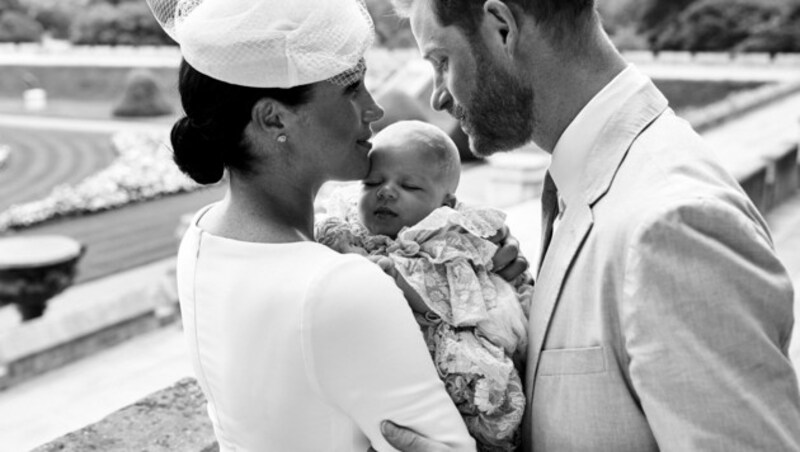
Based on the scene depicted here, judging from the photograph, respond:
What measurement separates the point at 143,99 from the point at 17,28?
20507mm

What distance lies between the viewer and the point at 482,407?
1.75 metres

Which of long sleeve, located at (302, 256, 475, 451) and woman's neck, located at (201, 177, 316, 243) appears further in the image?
woman's neck, located at (201, 177, 316, 243)

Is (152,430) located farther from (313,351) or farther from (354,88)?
(354,88)

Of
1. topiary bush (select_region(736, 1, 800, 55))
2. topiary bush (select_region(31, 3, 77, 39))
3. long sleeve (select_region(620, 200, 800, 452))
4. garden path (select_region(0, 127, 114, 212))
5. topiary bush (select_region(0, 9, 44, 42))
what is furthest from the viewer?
topiary bush (select_region(31, 3, 77, 39))

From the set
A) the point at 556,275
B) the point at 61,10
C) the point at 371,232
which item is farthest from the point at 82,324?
the point at 61,10

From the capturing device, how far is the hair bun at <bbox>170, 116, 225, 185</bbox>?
1688 millimetres

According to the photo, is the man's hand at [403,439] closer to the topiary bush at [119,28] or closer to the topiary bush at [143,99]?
the topiary bush at [143,99]

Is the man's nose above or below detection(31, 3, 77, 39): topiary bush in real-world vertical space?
above

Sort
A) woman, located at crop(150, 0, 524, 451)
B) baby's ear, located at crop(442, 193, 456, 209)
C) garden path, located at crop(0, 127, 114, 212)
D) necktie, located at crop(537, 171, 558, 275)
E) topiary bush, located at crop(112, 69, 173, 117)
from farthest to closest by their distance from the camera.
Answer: topiary bush, located at crop(112, 69, 173, 117), garden path, located at crop(0, 127, 114, 212), baby's ear, located at crop(442, 193, 456, 209), necktie, located at crop(537, 171, 558, 275), woman, located at crop(150, 0, 524, 451)

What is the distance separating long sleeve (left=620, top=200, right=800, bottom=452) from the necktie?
562mm

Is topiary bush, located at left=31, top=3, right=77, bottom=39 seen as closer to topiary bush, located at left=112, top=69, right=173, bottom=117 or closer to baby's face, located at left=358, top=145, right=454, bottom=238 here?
topiary bush, located at left=112, top=69, right=173, bottom=117

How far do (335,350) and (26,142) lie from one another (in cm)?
2470

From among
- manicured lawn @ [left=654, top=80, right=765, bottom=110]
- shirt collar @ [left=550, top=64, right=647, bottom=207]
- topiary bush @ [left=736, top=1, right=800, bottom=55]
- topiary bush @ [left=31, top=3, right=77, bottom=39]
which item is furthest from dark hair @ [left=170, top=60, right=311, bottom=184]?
topiary bush @ [left=31, top=3, right=77, bottom=39]

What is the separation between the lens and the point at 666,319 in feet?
4.65
